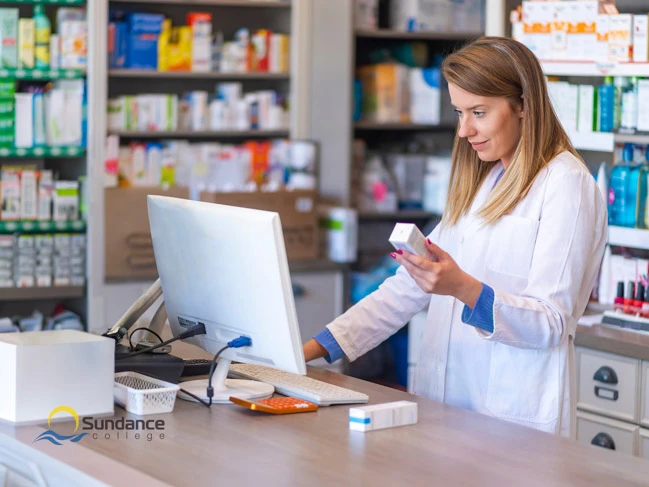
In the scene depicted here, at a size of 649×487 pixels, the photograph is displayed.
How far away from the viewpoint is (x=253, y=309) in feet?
7.05

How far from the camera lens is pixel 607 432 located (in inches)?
137

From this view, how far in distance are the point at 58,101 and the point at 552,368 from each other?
3.44 meters

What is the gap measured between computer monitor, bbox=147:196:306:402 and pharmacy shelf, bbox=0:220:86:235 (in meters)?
2.96

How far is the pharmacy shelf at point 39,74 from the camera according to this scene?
504 cm

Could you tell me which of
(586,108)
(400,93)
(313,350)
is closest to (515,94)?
(313,350)

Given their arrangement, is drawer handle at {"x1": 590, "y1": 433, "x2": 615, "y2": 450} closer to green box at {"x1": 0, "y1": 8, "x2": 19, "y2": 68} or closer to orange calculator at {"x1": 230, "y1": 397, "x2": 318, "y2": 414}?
orange calculator at {"x1": 230, "y1": 397, "x2": 318, "y2": 414}

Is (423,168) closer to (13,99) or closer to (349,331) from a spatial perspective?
(13,99)

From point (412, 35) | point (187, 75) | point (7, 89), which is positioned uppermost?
point (412, 35)

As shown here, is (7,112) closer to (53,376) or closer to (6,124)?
(6,124)

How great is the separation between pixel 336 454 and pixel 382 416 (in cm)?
21

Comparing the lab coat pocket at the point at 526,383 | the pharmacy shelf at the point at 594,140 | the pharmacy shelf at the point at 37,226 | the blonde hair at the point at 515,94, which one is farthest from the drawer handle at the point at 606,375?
the pharmacy shelf at the point at 37,226

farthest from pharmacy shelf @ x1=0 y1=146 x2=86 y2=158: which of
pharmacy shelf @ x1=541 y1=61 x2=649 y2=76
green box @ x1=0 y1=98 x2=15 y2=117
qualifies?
pharmacy shelf @ x1=541 y1=61 x2=649 y2=76

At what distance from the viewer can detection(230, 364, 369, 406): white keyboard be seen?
230 centimetres

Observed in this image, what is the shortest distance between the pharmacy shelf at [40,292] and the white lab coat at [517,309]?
293 centimetres
